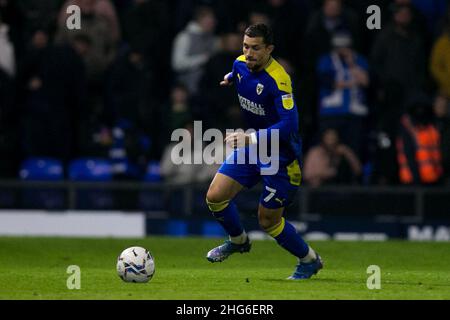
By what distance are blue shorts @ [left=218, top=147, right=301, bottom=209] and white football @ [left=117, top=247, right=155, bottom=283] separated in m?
1.14

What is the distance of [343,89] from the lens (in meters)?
18.4

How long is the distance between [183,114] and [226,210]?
22.5 ft

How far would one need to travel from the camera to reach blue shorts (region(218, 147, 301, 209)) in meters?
11.8

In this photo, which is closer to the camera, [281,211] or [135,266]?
[135,266]

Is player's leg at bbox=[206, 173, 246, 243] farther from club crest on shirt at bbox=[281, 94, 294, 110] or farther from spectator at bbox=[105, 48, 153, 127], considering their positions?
spectator at bbox=[105, 48, 153, 127]

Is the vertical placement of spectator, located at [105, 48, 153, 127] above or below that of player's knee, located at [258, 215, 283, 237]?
above

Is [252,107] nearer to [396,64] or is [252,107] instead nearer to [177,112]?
[177,112]

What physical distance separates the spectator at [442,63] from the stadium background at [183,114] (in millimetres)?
20

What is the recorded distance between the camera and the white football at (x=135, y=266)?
11430 millimetres

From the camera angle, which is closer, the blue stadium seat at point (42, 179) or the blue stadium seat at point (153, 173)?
the blue stadium seat at point (42, 179)

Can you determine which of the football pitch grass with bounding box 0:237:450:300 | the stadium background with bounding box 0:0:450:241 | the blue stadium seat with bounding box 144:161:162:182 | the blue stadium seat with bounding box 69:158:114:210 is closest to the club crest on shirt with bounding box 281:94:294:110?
the football pitch grass with bounding box 0:237:450:300

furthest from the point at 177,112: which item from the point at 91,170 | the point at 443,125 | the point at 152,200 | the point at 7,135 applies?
the point at 443,125

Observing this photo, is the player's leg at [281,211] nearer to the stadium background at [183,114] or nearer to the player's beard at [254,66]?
the player's beard at [254,66]

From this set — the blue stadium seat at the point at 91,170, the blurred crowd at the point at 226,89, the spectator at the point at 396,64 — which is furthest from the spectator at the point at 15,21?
the spectator at the point at 396,64
